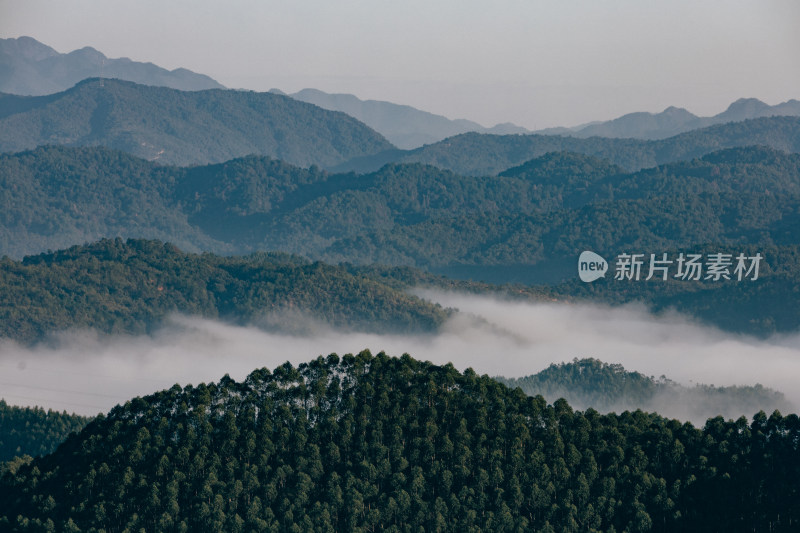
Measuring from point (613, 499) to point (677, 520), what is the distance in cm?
→ 326

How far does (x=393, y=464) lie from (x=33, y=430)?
5869cm

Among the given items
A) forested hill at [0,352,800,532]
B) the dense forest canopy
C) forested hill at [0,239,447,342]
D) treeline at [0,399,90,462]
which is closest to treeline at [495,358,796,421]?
forested hill at [0,239,447,342]

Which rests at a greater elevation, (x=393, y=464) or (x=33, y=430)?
(x=393, y=464)

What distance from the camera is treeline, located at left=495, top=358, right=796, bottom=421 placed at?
137750 millimetres

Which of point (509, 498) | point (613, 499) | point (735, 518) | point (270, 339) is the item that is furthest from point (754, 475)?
point (270, 339)

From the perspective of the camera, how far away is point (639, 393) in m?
145

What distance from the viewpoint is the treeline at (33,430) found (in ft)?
370

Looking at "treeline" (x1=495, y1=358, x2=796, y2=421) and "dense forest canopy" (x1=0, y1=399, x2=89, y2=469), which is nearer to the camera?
"dense forest canopy" (x1=0, y1=399, x2=89, y2=469)

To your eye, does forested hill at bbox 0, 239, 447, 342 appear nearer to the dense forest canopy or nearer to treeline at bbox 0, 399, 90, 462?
the dense forest canopy

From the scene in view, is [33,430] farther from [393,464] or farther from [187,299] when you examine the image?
[187,299]

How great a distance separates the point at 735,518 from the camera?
64562mm

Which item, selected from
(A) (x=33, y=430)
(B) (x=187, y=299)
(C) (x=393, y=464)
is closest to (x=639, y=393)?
(A) (x=33, y=430)

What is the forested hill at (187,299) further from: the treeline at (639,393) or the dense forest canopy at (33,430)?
the dense forest canopy at (33,430)

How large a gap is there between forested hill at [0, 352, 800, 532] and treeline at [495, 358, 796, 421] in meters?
67.5
